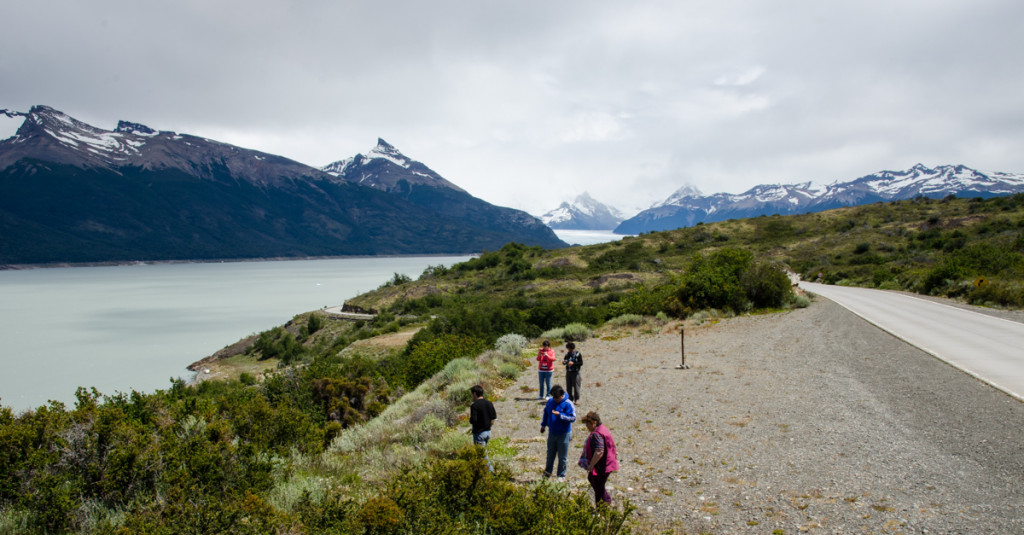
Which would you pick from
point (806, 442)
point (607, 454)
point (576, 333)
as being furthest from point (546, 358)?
point (576, 333)

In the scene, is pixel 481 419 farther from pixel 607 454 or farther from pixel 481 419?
pixel 607 454

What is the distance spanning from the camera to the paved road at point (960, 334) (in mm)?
10992

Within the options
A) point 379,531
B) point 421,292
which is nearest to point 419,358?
point 379,531

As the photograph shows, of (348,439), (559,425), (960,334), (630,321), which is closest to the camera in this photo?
(559,425)

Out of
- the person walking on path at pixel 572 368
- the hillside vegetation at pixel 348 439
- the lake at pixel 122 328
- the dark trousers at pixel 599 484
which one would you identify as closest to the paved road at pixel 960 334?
the hillside vegetation at pixel 348 439

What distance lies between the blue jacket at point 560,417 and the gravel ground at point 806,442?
752mm

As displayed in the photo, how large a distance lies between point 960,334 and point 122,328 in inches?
3119

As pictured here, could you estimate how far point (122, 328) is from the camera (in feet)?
210

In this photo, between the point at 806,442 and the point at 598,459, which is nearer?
the point at 598,459

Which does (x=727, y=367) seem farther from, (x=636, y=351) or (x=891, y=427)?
(x=891, y=427)

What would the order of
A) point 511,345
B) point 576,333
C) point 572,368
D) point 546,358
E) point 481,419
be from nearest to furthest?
point 481,419, point 572,368, point 546,358, point 511,345, point 576,333

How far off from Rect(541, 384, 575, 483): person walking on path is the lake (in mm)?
8711

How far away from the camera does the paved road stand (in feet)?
36.1

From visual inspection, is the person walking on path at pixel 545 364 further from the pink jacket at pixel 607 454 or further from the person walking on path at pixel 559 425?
the pink jacket at pixel 607 454
